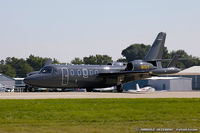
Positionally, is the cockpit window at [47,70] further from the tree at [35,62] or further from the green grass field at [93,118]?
the tree at [35,62]

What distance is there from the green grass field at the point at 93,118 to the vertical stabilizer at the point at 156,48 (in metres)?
34.3

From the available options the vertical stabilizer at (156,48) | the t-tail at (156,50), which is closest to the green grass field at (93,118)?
the t-tail at (156,50)

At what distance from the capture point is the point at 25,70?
18288 cm

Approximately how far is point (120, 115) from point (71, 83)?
30481 mm

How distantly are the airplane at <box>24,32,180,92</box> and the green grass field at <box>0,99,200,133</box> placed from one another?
945 inches

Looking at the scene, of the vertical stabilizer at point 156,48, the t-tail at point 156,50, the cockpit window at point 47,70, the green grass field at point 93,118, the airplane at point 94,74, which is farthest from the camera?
the vertical stabilizer at point 156,48

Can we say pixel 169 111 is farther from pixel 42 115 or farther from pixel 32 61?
pixel 32 61

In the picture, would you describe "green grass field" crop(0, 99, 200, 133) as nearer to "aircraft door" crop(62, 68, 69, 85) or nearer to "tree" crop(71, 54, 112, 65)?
"aircraft door" crop(62, 68, 69, 85)

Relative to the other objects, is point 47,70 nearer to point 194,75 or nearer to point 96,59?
point 194,75

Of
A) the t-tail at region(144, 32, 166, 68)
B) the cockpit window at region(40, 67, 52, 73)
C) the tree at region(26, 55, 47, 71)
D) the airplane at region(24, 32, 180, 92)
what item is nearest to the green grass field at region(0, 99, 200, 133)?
the airplane at region(24, 32, 180, 92)

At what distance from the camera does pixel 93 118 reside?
20.9 metres

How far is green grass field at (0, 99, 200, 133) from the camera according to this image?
17.5 metres

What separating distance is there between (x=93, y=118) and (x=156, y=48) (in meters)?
41.2

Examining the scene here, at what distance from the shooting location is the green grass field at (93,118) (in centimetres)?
1755
